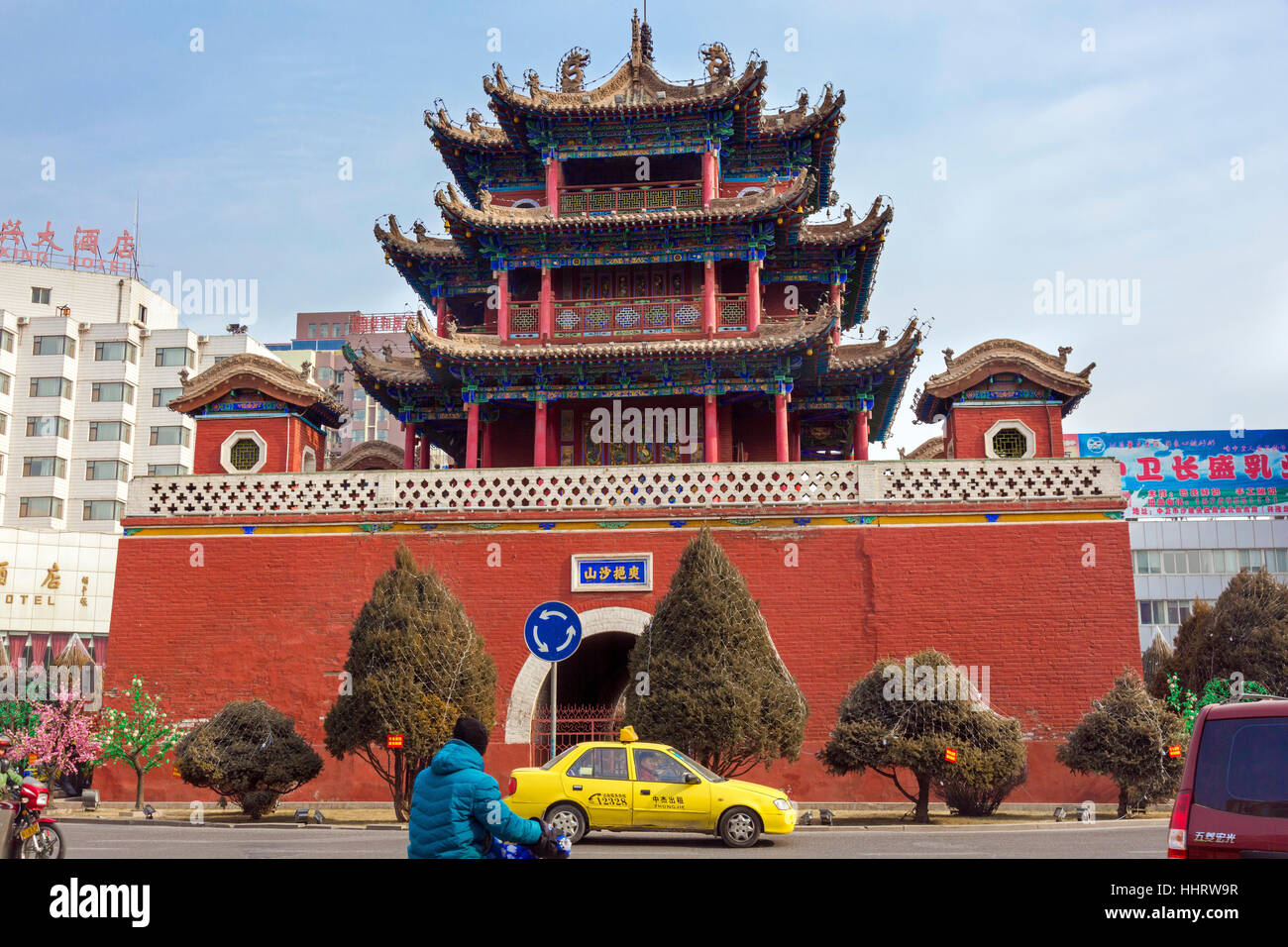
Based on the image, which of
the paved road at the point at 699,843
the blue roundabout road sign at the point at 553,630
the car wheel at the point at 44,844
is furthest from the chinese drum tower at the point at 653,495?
the car wheel at the point at 44,844

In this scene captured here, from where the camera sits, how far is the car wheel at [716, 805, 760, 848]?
13023 millimetres

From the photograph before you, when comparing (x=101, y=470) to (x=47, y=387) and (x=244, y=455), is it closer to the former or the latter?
(x=47, y=387)

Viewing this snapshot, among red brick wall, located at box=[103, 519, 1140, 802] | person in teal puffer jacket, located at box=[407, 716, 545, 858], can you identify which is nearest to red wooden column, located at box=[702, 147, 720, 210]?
red brick wall, located at box=[103, 519, 1140, 802]

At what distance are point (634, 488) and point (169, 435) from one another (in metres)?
51.0

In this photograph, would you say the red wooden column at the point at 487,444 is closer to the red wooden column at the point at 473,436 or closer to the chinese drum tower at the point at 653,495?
the chinese drum tower at the point at 653,495

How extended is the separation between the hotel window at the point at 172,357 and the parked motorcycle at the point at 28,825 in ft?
191

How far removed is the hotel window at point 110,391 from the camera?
207 feet

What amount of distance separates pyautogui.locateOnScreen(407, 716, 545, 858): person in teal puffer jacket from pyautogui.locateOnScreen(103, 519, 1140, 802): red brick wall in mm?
14191

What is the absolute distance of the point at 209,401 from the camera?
24.8m
